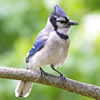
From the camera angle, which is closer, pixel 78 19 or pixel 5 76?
pixel 5 76

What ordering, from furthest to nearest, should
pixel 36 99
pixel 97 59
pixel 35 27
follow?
pixel 35 27 < pixel 36 99 < pixel 97 59

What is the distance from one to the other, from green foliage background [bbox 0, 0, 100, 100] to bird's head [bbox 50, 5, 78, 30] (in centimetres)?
36

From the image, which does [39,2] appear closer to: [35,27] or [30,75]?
[35,27]

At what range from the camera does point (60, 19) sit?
13.1ft

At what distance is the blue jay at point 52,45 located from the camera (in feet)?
12.9

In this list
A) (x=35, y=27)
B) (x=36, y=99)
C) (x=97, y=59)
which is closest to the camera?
(x=97, y=59)

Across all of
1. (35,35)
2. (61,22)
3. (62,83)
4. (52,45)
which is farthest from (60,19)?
(35,35)

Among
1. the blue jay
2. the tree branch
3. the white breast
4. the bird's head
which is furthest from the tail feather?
the bird's head

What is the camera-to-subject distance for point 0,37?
17.5ft

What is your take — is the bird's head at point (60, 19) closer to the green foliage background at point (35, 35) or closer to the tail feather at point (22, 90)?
the green foliage background at point (35, 35)

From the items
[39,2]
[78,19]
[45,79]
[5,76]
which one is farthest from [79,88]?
[39,2]

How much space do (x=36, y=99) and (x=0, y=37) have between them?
1.09m

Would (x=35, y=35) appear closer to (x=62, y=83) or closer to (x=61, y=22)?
(x=61, y=22)

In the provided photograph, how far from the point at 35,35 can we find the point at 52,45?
0.80 metres
